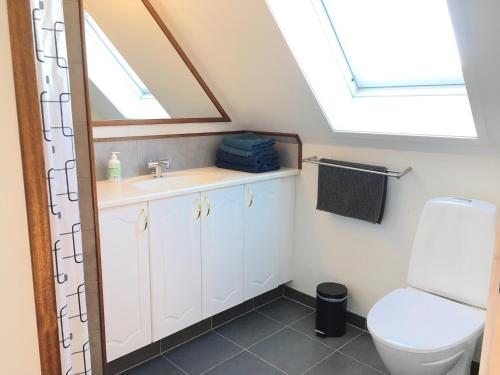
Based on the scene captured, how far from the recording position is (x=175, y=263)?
2.29 metres

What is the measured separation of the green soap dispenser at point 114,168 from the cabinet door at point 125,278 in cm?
36

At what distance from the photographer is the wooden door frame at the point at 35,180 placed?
3.17 ft

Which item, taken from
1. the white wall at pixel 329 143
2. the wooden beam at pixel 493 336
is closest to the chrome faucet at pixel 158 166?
the white wall at pixel 329 143

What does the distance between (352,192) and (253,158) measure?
0.62 meters

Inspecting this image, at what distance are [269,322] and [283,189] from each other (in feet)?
2.75

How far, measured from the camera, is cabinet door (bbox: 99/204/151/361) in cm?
200

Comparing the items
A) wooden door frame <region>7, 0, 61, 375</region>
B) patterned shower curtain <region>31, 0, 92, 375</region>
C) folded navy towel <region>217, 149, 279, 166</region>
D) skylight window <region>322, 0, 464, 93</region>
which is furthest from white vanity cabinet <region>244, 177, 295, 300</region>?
wooden door frame <region>7, 0, 61, 375</region>

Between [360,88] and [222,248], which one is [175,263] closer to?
[222,248]

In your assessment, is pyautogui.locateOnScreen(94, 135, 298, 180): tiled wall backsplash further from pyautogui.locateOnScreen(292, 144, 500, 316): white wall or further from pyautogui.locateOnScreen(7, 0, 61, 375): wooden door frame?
pyautogui.locateOnScreen(7, 0, 61, 375): wooden door frame

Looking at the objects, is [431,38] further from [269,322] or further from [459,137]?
[269,322]

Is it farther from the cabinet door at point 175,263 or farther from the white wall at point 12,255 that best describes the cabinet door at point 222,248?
the white wall at point 12,255

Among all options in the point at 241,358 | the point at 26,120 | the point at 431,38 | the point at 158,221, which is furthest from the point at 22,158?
the point at 431,38

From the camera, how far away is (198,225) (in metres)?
2.37

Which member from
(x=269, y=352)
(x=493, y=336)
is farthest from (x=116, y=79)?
(x=493, y=336)
